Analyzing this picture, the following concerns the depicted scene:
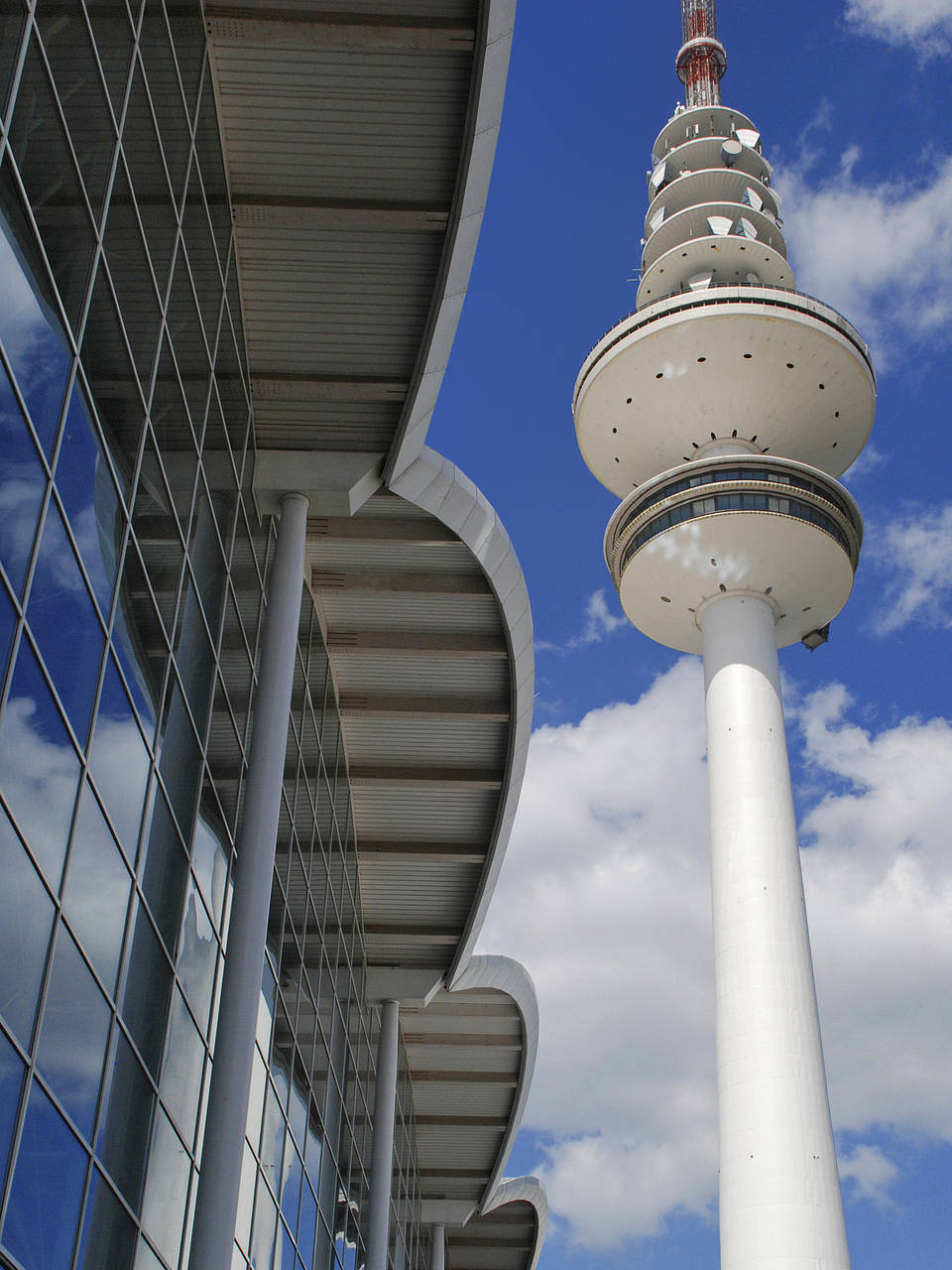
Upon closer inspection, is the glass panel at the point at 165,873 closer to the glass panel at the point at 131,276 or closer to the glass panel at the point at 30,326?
the glass panel at the point at 131,276

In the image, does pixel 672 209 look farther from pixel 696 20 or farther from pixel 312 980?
pixel 312 980

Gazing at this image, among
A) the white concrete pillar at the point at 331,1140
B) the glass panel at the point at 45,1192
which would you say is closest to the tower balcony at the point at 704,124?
the white concrete pillar at the point at 331,1140

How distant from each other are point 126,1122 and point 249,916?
4203 millimetres

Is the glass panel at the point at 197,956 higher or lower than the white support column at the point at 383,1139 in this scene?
lower

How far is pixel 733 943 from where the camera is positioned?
171ft

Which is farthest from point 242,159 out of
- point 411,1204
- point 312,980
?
point 411,1204

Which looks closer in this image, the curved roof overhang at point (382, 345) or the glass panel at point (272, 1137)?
the curved roof overhang at point (382, 345)

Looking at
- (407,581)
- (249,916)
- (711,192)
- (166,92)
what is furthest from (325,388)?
(711,192)

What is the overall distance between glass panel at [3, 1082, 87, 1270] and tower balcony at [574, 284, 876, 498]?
182ft

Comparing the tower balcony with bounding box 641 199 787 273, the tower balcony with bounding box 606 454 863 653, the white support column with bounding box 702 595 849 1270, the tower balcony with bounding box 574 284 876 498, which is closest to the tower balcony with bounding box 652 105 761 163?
the tower balcony with bounding box 641 199 787 273

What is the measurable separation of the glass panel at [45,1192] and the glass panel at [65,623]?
288cm

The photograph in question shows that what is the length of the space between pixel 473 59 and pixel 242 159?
3.07 meters

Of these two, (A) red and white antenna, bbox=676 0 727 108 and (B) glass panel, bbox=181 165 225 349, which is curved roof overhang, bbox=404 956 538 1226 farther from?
(A) red and white antenna, bbox=676 0 727 108

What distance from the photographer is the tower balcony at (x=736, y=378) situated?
62094 millimetres
